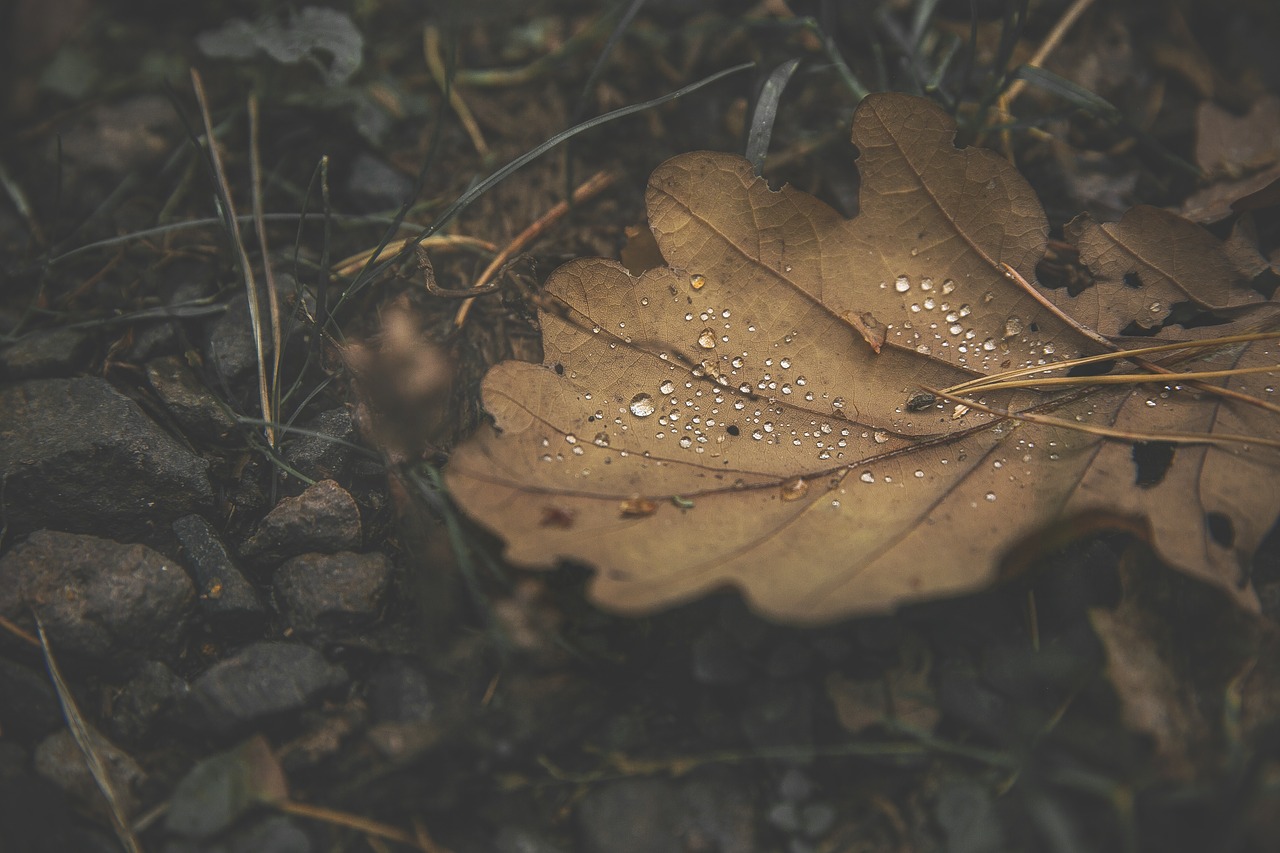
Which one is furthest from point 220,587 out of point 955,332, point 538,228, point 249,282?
point 955,332

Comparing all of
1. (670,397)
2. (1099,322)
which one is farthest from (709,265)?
(1099,322)

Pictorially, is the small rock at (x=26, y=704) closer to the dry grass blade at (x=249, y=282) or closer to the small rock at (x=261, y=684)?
the small rock at (x=261, y=684)

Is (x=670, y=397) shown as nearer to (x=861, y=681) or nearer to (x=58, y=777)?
(x=861, y=681)

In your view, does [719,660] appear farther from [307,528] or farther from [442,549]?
[307,528]

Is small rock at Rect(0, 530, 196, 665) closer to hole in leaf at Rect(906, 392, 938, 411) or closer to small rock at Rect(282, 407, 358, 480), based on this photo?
small rock at Rect(282, 407, 358, 480)


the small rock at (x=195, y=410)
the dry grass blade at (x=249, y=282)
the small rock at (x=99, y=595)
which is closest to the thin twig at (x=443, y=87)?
the dry grass blade at (x=249, y=282)
